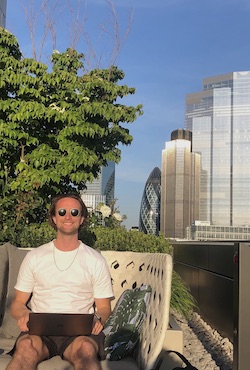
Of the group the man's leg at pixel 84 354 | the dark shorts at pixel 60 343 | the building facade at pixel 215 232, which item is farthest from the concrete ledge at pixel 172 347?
the building facade at pixel 215 232

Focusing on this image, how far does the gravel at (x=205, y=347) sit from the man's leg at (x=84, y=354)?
2484mm

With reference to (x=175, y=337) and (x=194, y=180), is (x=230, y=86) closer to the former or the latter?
(x=194, y=180)

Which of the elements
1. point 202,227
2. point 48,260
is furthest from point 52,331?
point 202,227

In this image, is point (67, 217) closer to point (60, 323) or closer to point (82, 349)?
point (60, 323)

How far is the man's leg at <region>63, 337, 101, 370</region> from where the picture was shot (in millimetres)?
2252

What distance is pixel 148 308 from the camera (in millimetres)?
2758

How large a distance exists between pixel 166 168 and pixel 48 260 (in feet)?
448

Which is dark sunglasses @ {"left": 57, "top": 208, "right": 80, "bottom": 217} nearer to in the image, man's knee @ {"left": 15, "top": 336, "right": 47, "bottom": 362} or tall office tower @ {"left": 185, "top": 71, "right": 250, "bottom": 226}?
man's knee @ {"left": 15, "top": 336, "right": 47, "bottom": 362}

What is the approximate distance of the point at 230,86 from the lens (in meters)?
148

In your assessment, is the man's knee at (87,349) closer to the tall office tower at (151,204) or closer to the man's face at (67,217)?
the man's face at (67,217)

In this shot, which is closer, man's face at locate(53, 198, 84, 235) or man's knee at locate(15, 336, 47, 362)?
man's knee at locate(15, 336, 47, 362)

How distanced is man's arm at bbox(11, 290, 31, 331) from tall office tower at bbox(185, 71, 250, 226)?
4775 inches

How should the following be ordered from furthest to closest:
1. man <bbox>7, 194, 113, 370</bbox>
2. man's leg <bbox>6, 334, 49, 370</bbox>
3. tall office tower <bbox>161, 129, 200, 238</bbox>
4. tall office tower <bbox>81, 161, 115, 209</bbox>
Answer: tall office tower <bbox>161, 129, 200, 238</bbox> → tall office tower <bbox>81, 161, 115, 209</bbox> → man <bbox>7, 194, 113, 370</bbox> → man's leg <bbox>6, 334, 49, 370</bbox>

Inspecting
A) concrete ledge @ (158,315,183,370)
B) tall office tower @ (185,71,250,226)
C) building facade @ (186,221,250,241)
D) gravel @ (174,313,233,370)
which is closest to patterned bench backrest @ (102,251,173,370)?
concrete ledge @ (158,315,183,370)
